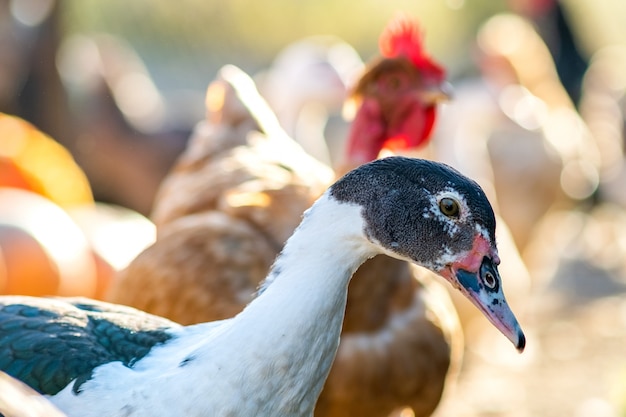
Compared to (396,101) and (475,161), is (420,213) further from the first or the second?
(475,161)

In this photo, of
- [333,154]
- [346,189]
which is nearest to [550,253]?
[333,154]

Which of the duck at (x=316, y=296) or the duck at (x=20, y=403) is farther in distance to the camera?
Answer: the duck at (x=316, y=296)

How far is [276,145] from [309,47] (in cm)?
343

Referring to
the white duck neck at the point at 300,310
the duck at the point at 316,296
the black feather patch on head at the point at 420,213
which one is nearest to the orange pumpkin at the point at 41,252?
the duck at the point at 316,296

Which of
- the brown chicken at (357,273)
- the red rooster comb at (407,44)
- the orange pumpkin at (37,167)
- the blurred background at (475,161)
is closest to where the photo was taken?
the brown chicken at (357,273)

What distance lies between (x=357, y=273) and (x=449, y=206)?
3.77 feet

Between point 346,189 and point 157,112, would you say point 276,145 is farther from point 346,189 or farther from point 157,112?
point 157,112

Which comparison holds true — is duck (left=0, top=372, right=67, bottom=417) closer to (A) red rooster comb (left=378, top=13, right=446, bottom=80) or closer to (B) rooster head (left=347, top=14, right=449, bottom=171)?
(B) rooster head (left=347, top=14, right=449, bottom=171)

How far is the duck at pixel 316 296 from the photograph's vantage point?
2146mm

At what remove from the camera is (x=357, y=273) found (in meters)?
3.27

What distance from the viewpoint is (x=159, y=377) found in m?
2.22

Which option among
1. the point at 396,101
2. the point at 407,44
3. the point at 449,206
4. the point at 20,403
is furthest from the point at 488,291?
the point at 407,44

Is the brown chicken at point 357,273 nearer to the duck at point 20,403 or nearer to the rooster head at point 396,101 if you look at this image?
the rooster head at point 396,101

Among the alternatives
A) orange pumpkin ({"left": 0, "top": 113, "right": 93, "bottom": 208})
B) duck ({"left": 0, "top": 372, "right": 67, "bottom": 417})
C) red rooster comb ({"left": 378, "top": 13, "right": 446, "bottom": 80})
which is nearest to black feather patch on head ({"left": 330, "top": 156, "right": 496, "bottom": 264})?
duck ({"left": 0, "top": 372, "right": 67, "bottom": 417})
